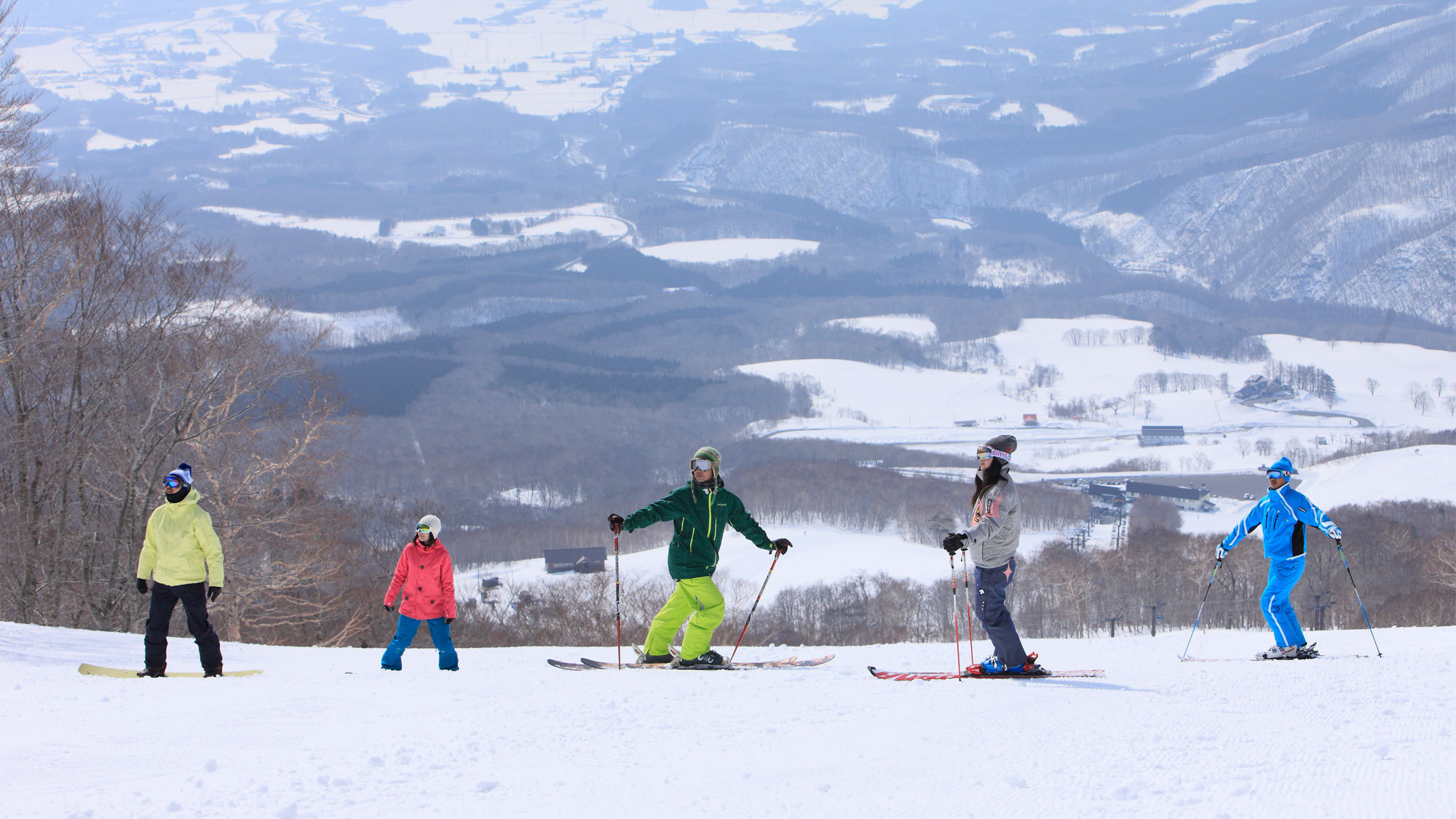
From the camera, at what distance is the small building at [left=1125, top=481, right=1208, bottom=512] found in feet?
268

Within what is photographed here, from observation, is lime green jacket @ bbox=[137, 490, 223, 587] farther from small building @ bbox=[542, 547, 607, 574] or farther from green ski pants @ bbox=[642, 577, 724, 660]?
small building @ bbox=[542, 547, 607, 574]

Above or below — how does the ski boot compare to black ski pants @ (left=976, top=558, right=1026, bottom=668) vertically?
below

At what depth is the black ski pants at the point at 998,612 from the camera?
24.4ft

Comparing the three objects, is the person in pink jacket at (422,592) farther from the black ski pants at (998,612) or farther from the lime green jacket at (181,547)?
the black ski pants at (998,612)

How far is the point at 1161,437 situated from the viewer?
370 ft

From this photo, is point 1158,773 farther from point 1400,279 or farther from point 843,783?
point 1400,279

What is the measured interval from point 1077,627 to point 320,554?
30.7 metres

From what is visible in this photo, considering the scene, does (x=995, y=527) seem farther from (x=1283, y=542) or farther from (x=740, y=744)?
(x=1283, y=542)

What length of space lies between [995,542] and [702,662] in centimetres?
273

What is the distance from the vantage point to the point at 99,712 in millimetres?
6391

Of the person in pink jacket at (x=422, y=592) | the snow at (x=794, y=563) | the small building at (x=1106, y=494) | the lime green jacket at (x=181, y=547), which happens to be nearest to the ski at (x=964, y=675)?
the person in pink jacket at (x=422, y=592)

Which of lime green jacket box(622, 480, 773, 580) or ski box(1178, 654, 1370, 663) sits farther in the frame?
ski box(1178, 654, 1370, 663)

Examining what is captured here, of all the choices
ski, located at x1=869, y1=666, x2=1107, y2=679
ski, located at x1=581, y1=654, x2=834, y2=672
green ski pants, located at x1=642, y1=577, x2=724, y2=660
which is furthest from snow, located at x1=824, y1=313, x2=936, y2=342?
ski, located at x1=869, y1=666, x2=1107, y2=679

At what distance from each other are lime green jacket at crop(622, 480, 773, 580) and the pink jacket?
195 cm
